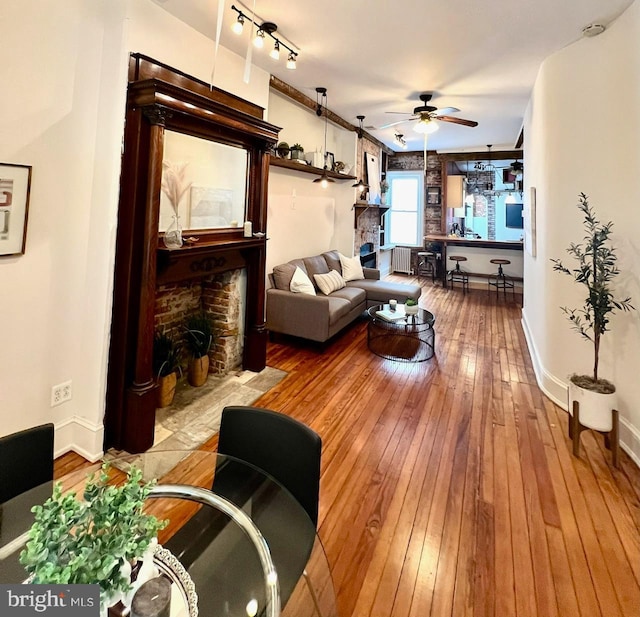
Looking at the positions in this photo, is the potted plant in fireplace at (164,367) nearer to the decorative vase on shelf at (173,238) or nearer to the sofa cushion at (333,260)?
the decorative vase on shelf at (173,238)

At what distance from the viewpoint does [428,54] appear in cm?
340

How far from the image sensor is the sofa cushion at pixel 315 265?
5.19 meters

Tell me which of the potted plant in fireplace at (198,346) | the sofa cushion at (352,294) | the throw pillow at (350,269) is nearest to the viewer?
the potted plant in fireplace at (198,346)

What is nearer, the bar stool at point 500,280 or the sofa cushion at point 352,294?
the sofa cushion at point 352,294

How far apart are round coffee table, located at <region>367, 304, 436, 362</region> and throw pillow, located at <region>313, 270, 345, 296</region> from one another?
0.69m

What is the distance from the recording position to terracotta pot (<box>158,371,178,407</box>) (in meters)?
2.92

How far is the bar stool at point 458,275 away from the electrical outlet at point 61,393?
24.5ft

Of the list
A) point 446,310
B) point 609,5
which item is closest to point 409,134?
point 446,310

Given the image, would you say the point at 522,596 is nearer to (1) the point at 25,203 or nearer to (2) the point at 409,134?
(1) the point at 25,203

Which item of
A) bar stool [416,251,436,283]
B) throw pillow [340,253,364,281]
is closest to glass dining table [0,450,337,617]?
throw pillow [340,253,364,281]

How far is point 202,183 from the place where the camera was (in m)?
3.06

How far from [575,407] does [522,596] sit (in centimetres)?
141

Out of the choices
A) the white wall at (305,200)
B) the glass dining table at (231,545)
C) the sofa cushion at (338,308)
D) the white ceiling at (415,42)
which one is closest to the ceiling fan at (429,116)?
the white ceiling at (415,42)

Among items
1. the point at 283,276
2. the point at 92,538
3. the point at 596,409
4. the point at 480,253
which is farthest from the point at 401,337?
the point at 92,538
